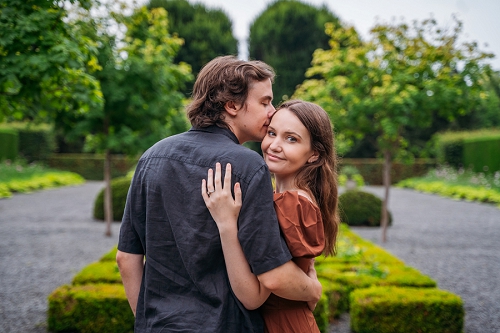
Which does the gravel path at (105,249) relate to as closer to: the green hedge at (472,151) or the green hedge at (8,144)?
the green hedge at (472,151)

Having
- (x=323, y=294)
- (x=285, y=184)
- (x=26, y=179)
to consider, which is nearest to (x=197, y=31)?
(x=26, y=179)

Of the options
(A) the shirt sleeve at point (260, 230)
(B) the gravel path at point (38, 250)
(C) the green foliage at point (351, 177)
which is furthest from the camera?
(C) the green foliage at point (351, 177)

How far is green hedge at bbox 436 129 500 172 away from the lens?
19516 mm

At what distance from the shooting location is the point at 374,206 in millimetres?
11156

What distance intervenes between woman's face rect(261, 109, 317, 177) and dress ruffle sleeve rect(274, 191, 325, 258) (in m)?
0.29

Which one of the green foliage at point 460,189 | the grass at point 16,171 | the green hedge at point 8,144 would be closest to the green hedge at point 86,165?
the grass at point 16,171

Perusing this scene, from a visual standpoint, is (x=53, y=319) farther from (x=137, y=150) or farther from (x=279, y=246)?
(x=137, y=150)

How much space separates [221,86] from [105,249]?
24.1 feet

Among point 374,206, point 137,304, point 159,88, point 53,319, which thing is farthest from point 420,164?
point 137,304

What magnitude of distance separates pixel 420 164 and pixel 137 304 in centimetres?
2678

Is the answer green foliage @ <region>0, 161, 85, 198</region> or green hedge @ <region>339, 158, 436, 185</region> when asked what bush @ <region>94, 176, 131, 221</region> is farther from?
green hedge @ <region>339, 158, 436, 185</region>

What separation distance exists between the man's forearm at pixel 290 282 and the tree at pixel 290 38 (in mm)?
27753

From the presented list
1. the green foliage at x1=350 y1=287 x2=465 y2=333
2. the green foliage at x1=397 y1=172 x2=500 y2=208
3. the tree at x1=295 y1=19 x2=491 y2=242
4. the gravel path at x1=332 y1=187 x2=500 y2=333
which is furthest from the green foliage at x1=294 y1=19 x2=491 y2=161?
the green foliage at x1=397 y1=172 x2=500 y2=208

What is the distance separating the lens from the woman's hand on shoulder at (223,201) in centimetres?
142
